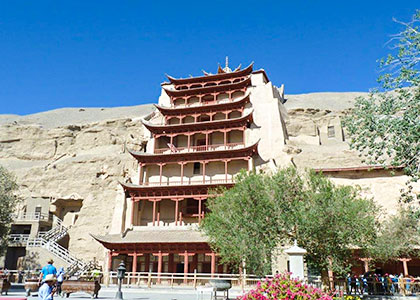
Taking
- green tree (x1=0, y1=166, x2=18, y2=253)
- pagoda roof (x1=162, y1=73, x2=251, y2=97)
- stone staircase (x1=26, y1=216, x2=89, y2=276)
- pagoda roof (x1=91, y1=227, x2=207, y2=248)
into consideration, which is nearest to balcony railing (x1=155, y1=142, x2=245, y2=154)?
pagoda roof (x1=162, y1=73, x2=251, y2=97)

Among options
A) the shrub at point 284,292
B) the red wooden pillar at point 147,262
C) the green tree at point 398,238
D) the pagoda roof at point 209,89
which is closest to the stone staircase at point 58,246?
the red wooden pillar at point 147,262

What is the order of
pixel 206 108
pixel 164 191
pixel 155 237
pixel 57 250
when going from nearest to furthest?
pixel 155 237 → pixel 57 250 → pixel 164 191 → pixel 206 108

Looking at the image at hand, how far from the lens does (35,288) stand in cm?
1830

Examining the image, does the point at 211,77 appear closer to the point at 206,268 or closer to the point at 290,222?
the point at 206,268

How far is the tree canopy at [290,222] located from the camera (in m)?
16.2

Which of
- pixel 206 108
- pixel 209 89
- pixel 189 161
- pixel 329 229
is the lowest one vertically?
pixel 329 229

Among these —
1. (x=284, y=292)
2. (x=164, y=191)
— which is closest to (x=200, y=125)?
(x=164, y=191)

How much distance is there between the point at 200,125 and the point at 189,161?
4.36 metres

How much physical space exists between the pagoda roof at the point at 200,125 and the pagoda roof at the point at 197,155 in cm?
375

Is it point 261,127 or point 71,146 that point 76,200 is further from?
point 261,127

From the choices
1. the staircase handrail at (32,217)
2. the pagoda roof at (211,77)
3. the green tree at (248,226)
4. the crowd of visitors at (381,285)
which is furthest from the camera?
the pagoda roof at (211,77)

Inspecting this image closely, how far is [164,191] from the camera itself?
107 ft

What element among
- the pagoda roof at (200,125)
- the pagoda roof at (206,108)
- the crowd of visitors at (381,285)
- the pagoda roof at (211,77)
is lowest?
the crowd of visitors at (381,285)

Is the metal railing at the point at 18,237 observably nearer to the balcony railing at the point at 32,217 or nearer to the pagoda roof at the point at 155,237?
the balcony railing at the point at 32,217
